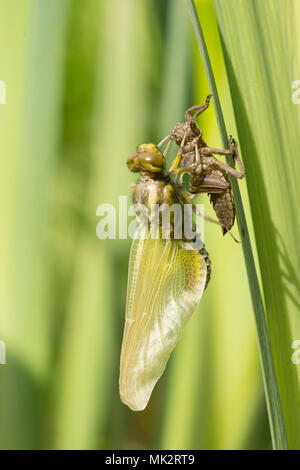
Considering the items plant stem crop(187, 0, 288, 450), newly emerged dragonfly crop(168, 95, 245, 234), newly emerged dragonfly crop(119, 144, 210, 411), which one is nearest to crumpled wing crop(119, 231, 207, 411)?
newly emerged dragonfly crop(119, 144, 210, 411)

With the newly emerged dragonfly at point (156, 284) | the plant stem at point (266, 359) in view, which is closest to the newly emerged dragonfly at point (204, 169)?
the newly emerged dragonfly at point (156, 284)

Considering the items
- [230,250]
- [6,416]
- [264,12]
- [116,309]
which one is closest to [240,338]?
[230,250]

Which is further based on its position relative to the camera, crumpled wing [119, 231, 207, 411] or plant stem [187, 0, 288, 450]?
crumpled wing [119, 231, 207, 411]

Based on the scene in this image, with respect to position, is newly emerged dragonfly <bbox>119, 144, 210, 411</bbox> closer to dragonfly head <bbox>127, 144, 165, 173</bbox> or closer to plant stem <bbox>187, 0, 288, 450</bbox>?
dragonfly head <bbox>127, 144, 165, 173</bbox>

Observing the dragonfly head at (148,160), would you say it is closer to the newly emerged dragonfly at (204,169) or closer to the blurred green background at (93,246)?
the newly emerged dragonfly at (204,169)

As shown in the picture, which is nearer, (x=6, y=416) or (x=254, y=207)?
(x=254, y=207)

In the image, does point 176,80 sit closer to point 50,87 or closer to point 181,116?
point 181,116
